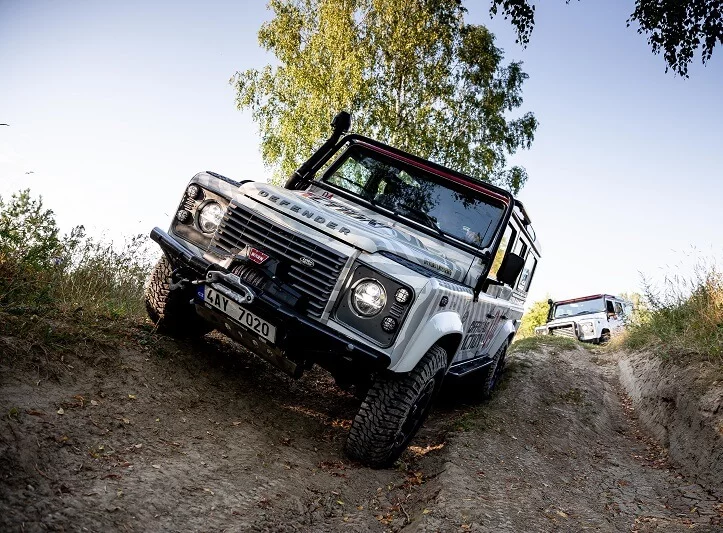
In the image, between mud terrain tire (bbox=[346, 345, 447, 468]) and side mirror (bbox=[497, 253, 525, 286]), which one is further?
side mirror (bbox=[497, 253, 525, 286])

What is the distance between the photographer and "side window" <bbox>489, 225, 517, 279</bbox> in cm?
479

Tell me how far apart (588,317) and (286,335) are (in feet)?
48.1

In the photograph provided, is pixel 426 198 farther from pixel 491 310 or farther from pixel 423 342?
pixel 423 342

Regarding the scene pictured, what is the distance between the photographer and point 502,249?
490 cm

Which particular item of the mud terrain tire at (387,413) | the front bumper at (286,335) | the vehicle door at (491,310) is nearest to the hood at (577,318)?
the vehicle door at (491,310)

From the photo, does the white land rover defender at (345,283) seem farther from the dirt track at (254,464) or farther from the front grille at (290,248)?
the dirt track at (254,464)

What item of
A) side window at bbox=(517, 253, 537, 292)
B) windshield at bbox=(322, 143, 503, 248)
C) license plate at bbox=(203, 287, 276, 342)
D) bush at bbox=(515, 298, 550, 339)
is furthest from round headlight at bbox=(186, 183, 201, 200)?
bush at bbox=(515, 298, 550, 339)

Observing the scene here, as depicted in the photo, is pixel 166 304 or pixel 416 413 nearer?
pixel 416 413

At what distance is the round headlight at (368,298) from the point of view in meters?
3.46

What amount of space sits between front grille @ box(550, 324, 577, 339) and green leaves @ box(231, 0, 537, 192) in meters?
4.31

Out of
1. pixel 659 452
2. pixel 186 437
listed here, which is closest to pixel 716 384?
pixel 659 452

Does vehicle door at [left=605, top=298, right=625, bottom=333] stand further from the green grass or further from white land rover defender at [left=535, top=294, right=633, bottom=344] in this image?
the green grass

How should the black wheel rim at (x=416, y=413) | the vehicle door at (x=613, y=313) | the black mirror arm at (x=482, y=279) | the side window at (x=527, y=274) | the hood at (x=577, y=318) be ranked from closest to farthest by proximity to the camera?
the black wheel rim at (x=416, y=413)
the black mirror arm at (x=482, y=279)
the side window at (x=527, y=274)
the vehicle door at (x=613, y=313)
the hood at (x=577, y=318)

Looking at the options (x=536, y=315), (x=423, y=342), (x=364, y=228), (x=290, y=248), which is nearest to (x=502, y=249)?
(x=364, y=228)
